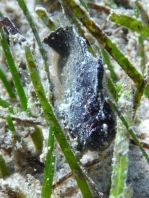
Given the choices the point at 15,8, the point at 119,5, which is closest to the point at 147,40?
the point at 119,5

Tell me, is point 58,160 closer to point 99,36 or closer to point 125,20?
point 99,36

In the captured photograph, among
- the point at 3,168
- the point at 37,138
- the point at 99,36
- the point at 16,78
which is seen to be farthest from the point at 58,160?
the point at 99,36

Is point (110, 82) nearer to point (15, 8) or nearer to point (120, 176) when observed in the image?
point (120, 176)

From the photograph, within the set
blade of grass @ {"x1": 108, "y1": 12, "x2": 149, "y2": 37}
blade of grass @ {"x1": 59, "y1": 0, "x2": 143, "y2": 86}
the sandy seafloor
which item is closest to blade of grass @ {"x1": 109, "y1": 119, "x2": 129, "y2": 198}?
the sandy seafloor

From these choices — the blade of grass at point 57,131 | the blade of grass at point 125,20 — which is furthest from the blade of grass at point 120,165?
the blade of grass at point 125,20

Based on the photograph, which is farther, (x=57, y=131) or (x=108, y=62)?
(x=108, y=62)

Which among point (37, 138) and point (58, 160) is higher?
point (37, 138)
